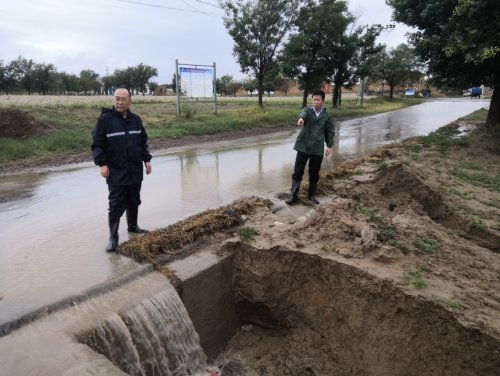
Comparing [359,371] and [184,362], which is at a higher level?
[184,362]

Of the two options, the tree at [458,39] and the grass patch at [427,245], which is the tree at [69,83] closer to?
the tree at [458,39]

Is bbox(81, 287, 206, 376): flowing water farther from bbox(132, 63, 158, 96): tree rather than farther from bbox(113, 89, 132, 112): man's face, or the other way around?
bbox(132, 63, 158, 96): tree

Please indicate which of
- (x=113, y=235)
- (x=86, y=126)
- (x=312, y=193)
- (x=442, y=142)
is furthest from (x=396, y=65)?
(x=113, y=235)

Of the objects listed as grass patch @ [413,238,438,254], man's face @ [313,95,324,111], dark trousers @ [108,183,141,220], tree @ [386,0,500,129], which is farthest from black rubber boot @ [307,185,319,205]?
tree @ [386,0,500,129]

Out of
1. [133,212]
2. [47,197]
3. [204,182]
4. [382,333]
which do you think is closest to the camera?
[382,333]

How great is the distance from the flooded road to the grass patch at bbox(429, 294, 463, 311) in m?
3.06

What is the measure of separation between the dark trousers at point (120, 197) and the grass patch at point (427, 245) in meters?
3.51

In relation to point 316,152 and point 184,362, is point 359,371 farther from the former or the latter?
point 316,152

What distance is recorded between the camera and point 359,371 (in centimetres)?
446

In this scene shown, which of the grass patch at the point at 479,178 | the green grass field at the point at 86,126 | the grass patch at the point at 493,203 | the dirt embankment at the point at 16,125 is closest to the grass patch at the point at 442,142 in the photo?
the grass patch at the point at 479,178

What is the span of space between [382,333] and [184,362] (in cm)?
208

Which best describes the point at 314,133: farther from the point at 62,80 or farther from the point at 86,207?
the point at 62,80

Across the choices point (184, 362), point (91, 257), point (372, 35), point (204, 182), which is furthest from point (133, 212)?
point (372, 35)

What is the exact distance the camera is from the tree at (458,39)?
9562 mm
